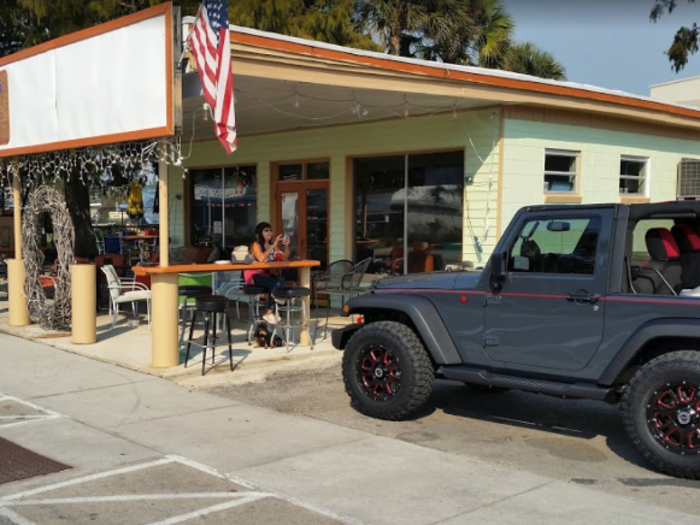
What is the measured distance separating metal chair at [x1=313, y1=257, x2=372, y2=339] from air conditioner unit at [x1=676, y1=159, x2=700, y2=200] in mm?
5858

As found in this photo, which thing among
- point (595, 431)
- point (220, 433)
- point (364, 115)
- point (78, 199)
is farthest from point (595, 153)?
point (78, 199)

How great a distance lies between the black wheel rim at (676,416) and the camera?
16.9 feet

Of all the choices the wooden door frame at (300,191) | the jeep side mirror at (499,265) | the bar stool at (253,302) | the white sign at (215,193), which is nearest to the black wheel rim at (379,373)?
the jeep side mirror at (499,265)

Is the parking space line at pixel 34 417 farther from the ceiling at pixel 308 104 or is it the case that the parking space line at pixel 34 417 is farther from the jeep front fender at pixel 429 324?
the ceiling at pixel 308 104

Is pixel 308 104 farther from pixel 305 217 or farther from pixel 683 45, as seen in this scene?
pixel 683 45

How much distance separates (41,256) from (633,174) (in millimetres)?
9893

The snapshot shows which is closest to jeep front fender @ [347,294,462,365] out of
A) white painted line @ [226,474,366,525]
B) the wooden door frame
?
white painted line @ [226,474,366,525]

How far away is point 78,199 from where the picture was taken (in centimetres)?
1742

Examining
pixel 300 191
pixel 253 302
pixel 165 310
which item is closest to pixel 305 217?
pixel 300 191

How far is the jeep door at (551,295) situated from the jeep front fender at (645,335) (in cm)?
20

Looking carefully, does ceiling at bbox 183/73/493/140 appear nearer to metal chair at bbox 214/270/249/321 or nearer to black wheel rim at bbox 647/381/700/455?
metal chair at bbox 214/270/249/321

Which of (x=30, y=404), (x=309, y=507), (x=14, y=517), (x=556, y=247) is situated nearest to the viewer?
(x=14, y=517)

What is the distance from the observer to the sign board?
27.3 ft

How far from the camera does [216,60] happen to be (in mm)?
7844
